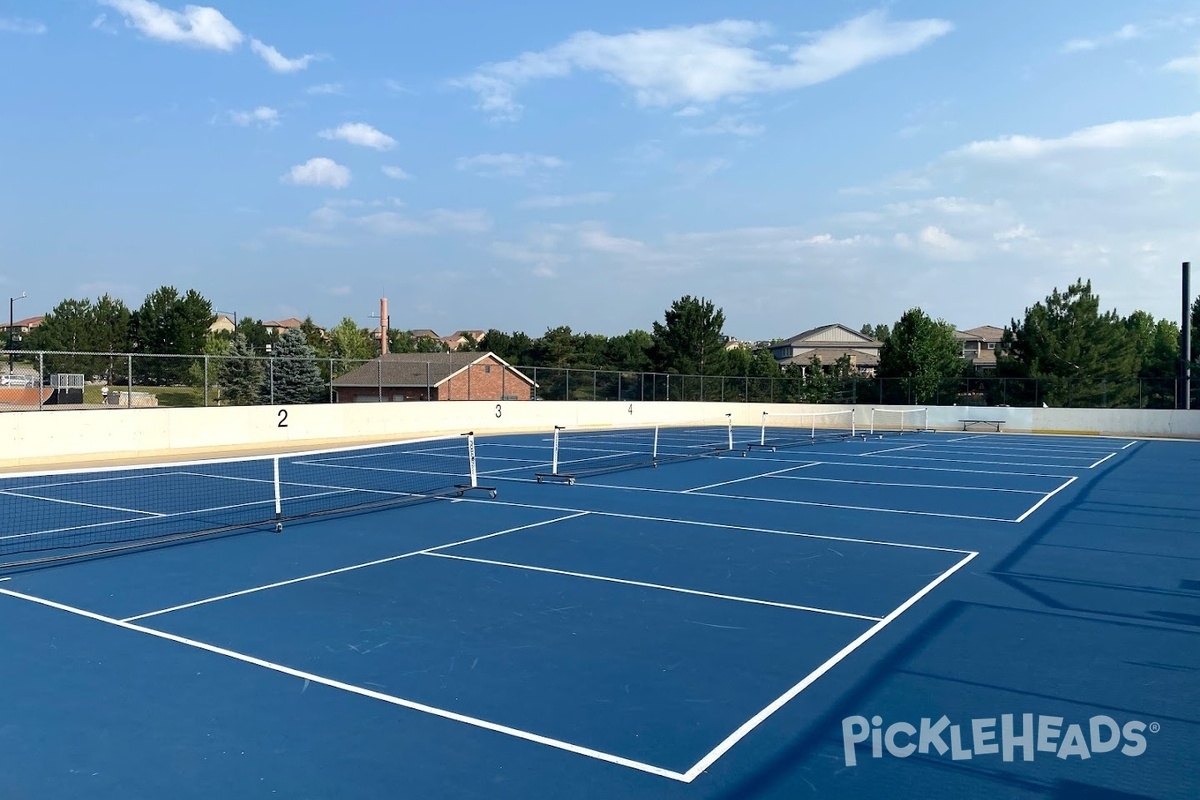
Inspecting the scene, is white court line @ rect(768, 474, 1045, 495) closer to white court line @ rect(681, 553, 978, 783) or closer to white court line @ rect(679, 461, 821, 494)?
white court line @ rect(679, 461, 821, 494)

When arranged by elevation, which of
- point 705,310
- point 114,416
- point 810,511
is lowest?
point 810,511

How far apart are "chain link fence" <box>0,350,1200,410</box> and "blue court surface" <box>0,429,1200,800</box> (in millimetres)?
18487

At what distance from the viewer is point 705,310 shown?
65938 mm

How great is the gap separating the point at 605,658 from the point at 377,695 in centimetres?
186

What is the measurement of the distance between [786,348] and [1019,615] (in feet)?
471

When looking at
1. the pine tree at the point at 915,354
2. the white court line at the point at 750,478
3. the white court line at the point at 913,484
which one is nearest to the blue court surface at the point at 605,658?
the white court line at the point at 750,478

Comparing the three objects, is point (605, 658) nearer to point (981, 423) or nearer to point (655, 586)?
point (655, 586)

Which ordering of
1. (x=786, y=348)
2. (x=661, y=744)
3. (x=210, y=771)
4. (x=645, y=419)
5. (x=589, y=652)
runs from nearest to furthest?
(x=210, y=771) → (x=661, y=744) → (x=589, y=652) → (x=645, y=419) → (x=786, y=348)

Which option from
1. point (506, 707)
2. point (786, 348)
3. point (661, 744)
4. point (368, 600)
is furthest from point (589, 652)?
point (786, 348)

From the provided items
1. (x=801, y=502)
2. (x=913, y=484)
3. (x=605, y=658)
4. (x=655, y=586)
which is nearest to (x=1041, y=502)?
(x=913, y=484)

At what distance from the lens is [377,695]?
629 centimetres

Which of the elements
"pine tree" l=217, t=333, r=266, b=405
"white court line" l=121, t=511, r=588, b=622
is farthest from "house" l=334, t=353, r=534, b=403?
"white court line" l=121, t=511, r=588, b=622

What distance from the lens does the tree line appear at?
46.9 meters

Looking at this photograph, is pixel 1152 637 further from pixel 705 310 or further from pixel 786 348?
pixel 786 348
